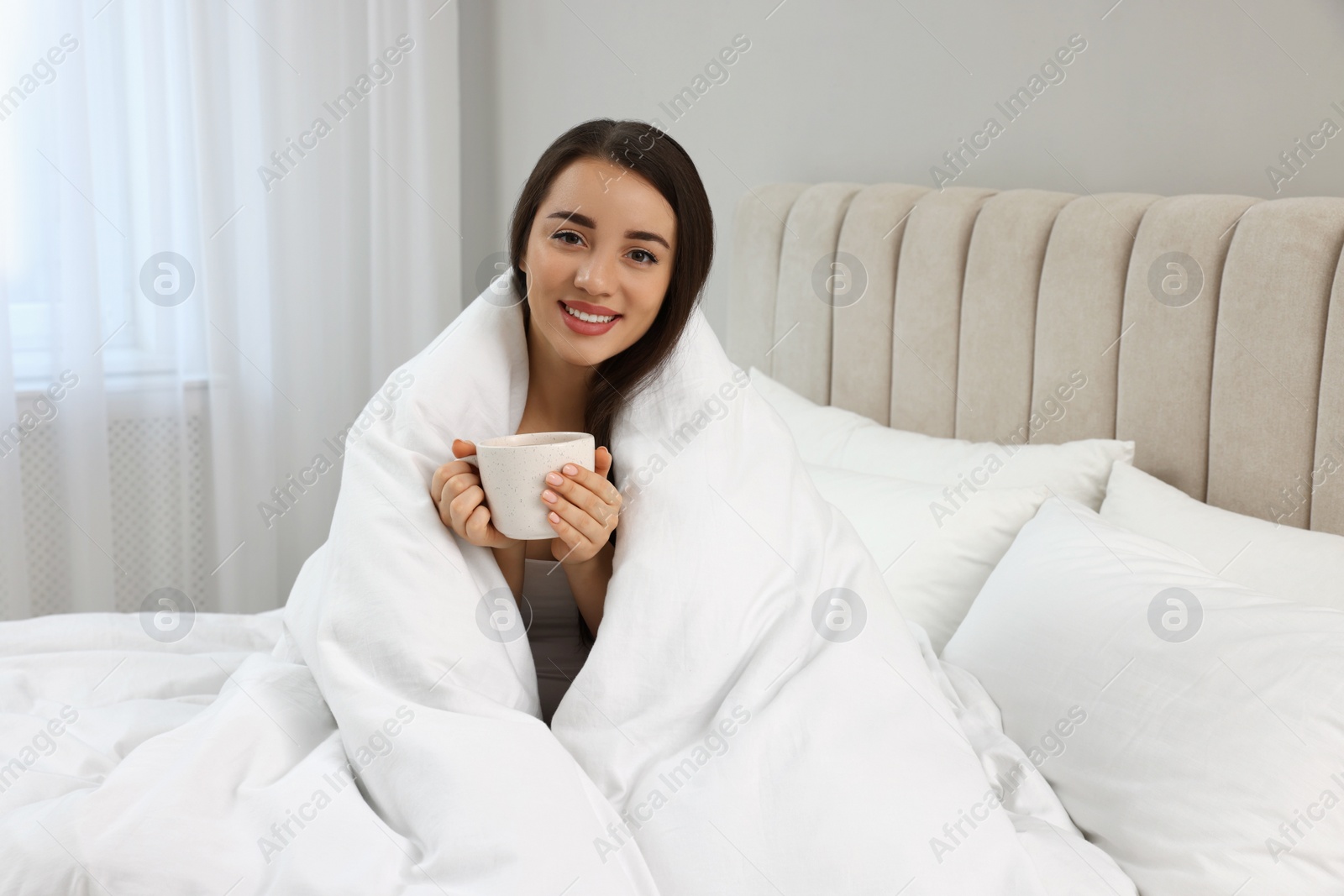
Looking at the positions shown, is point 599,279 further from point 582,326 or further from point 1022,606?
point 1022,606

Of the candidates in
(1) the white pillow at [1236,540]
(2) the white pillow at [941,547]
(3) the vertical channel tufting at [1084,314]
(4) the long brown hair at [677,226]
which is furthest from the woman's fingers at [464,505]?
(3) the vertical channel tufting at [1084,314]

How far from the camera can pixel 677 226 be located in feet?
4.30

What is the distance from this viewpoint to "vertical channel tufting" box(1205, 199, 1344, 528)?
136 centimetres

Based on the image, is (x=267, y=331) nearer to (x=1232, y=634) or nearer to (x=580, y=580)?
(x=580, y=580)

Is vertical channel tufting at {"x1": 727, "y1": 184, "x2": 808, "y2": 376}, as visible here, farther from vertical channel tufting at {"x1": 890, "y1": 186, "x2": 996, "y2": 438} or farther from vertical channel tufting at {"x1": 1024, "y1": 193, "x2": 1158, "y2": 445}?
vertical channel tufting at {"x1": 1024, "y1": 193, "x2": 1158, "y2": 445}

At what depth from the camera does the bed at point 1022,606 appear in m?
0.96

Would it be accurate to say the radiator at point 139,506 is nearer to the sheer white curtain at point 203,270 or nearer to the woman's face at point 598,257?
the sheer white curtain at point 203,270

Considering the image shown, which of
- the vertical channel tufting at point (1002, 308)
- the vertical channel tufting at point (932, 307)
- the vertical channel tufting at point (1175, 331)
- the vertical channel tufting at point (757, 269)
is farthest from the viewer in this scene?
the vertical channel tufting at point (757, 269)

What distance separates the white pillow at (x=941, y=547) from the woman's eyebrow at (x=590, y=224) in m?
0.53

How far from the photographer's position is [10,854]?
90 centimetres

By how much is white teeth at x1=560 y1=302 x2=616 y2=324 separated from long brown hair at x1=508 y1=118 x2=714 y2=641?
0.36ft

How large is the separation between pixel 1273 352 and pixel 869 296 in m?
0.76

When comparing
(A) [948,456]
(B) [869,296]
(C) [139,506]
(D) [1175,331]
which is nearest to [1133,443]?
(D) [1175,331]

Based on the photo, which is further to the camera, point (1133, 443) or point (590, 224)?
point (1133, 443)
